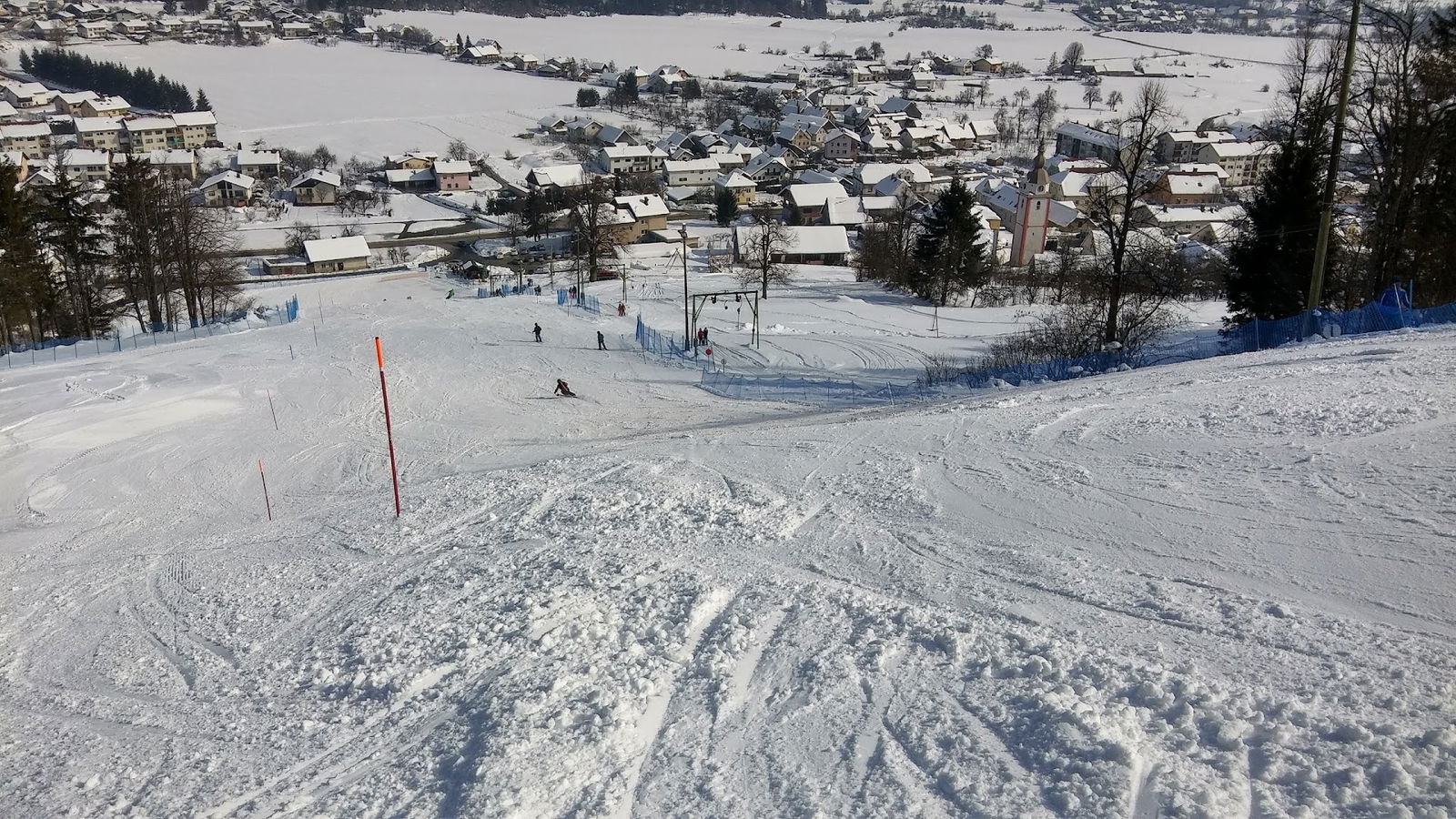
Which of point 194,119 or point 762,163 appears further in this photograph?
point 194,119

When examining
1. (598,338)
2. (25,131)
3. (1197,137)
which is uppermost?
(25,131)

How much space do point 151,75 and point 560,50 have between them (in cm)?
7684

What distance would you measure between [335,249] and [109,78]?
93.7 metres

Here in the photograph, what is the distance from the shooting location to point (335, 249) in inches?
2544

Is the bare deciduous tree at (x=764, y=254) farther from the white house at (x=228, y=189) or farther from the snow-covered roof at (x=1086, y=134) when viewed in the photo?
the snow-covered roof at (x=1086, y=134)

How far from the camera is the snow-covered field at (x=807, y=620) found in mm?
6590

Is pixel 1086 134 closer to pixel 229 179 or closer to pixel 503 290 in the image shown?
pixel 503 290

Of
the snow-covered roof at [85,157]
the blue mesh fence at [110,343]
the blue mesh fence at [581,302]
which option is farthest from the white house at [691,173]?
the blue mesh fence at [110,343]

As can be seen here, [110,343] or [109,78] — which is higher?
[109,78]

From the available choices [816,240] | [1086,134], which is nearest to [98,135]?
[816,240]

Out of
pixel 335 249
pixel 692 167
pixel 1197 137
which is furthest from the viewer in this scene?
pixel 1197 137

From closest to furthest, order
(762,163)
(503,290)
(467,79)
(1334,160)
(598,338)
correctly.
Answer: (1334,160), (598,338), (503,290), (762,163), (467,79)

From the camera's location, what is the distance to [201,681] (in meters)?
9.22

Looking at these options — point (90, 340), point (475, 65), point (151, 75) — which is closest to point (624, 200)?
point (90, 340)
